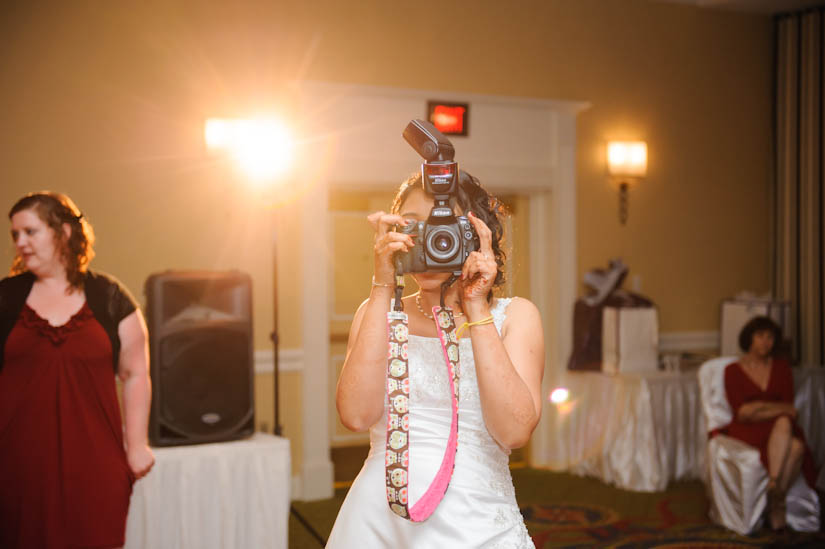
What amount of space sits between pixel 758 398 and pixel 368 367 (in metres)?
3.34

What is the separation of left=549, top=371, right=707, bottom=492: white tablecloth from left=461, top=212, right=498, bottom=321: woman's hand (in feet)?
12.1

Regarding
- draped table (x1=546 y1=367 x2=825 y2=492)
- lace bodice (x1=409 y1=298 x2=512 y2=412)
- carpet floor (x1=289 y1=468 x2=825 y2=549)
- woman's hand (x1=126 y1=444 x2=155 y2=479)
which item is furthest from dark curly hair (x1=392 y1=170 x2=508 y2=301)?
draped table (x1=546 y1=367 x2=825 y2=492)

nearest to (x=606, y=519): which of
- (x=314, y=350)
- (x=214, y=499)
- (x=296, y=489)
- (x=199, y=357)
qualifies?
(x=296, y=489)

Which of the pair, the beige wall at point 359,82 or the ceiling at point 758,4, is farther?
the ceiling at point 758,4

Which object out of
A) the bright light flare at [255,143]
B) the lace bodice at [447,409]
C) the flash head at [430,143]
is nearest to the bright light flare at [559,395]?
the bright light flare at [255,143]

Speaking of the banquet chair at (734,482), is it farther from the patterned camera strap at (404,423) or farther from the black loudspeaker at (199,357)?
the patterned camera strap at (404,423)

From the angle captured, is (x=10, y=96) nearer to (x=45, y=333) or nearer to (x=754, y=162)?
(x=45, y=333)

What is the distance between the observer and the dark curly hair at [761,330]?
13.2ft

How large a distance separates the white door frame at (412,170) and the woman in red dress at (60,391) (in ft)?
7.53

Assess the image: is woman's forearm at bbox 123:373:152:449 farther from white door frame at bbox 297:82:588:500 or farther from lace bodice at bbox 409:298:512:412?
white door frame at bbox 297:82:588:500

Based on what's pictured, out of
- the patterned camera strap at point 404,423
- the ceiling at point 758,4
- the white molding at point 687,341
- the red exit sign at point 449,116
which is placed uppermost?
the ceiling at point 758,4

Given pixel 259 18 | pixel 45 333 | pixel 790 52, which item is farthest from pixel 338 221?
pixel 45 333

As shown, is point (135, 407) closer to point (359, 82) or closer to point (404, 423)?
point (404, 423)

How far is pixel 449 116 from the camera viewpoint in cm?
480
